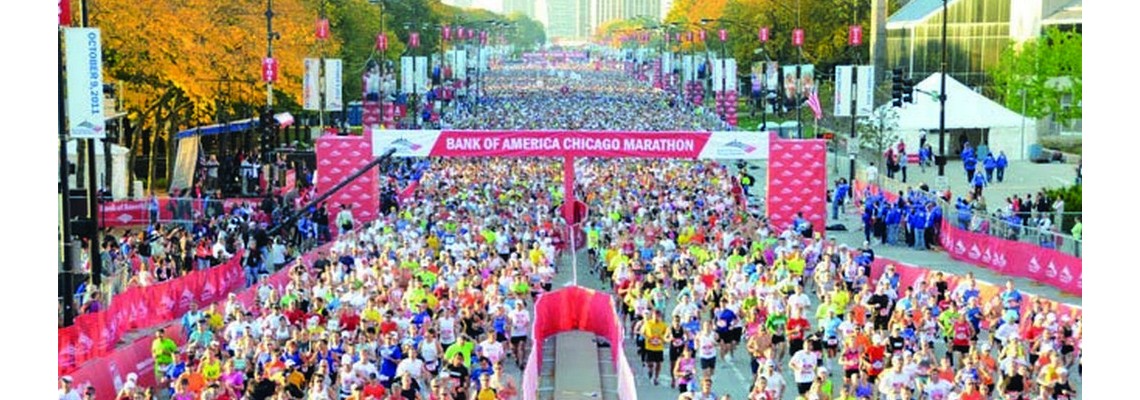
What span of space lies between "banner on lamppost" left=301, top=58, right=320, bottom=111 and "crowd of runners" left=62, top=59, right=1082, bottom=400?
18444 mm

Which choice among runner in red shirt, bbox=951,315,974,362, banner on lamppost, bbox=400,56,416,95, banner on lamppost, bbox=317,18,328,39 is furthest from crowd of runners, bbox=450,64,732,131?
runner in red shirt, bbox=951,315,974,362

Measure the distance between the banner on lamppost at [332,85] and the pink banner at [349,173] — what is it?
14.0 meters

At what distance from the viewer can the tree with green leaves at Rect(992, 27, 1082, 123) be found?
63.3 m

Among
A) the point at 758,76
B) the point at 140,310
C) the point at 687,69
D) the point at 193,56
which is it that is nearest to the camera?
the point at 140,310

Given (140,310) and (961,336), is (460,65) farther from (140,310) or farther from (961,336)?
(961,336)

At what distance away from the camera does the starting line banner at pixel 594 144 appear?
140 ft

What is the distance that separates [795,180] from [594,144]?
4.70m

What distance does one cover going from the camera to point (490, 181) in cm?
4862

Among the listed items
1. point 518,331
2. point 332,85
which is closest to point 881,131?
point 332,85

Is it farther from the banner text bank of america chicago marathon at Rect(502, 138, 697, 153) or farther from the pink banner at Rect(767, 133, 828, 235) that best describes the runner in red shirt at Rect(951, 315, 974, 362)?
the banner text bank of america chicago marathon at Rect(502, 138, 697, 153)

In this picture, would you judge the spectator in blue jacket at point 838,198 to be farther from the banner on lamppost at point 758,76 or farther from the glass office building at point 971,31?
the banner on lamppost at point 758,76

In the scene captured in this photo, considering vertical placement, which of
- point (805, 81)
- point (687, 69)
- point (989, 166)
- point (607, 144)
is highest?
point (687, 69)

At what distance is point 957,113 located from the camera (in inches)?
2381

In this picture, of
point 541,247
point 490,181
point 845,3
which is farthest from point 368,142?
point 845,3
